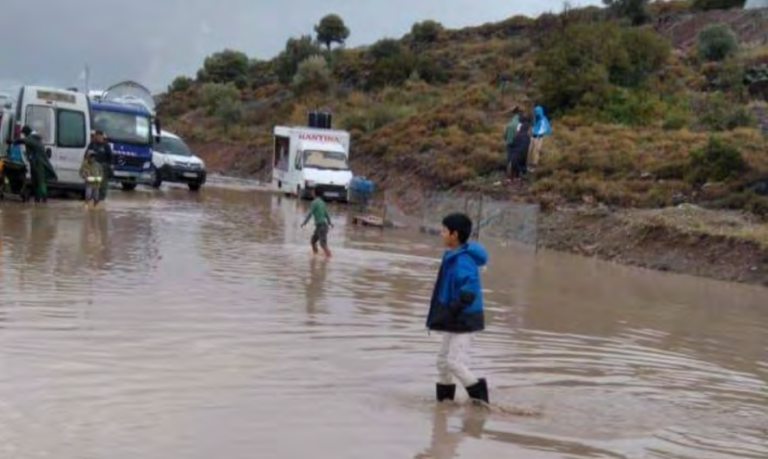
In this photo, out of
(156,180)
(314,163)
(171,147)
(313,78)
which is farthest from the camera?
(313,78)

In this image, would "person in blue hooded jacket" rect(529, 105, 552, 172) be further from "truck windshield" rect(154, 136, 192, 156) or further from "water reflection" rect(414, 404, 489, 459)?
"water reflection" rect(414, 404, 489, 459)

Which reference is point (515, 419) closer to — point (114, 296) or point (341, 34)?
point (114, 296)

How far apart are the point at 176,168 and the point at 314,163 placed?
4.83 meters

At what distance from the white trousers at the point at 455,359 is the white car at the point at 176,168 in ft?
95.0

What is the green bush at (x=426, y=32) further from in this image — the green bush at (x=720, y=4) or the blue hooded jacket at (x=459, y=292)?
the blue hooded jacket at (x=459, y=292)

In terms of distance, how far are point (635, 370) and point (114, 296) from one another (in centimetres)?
575

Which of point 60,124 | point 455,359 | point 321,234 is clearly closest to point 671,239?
point 321,234

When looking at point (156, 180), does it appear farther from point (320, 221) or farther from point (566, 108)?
point (320, 221)

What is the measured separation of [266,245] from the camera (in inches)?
752

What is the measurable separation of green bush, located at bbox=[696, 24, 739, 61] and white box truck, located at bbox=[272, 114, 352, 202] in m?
19.5

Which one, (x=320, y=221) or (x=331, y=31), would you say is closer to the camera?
(x=320, y=221)

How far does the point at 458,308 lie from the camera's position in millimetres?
7766

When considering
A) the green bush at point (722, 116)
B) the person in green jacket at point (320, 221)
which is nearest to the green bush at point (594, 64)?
the green bush at point (722, 116)

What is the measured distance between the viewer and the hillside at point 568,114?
2550 cm
